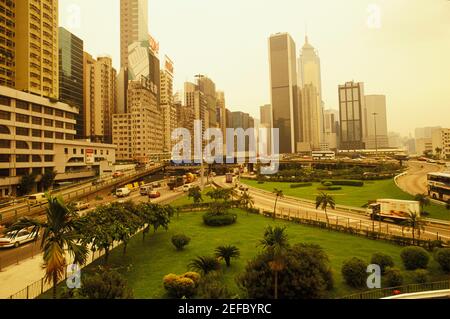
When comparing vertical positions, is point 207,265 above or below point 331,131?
below

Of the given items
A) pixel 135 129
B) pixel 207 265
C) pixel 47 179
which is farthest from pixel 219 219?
pixel 135 129

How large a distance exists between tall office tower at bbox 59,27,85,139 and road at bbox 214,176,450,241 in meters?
70.2

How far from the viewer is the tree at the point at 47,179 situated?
1732 inches

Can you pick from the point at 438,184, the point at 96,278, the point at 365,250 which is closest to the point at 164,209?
the point at 96,278

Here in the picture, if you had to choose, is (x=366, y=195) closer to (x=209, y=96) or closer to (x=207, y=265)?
(x=207, y=265)

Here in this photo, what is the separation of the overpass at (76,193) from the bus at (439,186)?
36.6 metres

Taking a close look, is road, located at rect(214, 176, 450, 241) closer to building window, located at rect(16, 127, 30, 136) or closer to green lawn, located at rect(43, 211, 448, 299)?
green lawn, located at rect(43, 211, 448, 299)

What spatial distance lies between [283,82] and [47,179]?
4162cm

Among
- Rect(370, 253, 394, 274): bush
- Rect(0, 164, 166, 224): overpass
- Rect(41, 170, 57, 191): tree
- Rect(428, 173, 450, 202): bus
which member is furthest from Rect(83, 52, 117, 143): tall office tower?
Rect(370, 253, 394, 274): bush

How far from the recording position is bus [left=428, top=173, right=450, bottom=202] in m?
30.2

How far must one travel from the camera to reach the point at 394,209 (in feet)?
86.2

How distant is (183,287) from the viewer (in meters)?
11.2

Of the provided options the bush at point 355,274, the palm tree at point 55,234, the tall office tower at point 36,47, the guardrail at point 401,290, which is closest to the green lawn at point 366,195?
the guardrail at point 401,290

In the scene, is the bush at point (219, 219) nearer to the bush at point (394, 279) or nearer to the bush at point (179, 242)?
the bush at point (179, 242)
